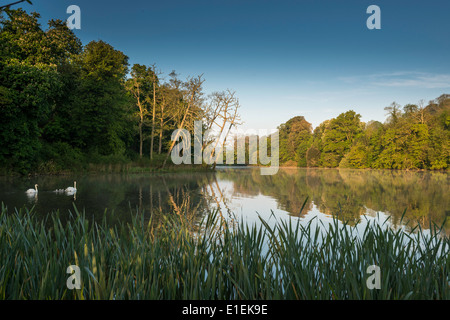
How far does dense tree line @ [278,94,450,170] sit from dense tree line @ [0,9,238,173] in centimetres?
2716

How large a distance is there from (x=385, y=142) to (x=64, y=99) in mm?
40819

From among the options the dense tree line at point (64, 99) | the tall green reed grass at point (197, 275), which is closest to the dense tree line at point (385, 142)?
the dense tree line at point (64, 99)

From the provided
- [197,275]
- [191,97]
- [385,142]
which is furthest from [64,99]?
[385,142]

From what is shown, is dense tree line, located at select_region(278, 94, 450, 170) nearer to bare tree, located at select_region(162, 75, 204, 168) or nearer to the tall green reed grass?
bare tree, located at select_region(162, 75, 204, 168)

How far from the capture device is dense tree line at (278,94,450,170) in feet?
125

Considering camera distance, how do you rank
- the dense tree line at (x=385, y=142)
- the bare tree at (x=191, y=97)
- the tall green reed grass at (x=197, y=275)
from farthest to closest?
the dense tree line at (x=385, y=142)
the bare tree at (x=191, y=97)
the tall green reed grass at (x=197, y=275)

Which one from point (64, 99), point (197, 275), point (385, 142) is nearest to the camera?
point (197, 275)

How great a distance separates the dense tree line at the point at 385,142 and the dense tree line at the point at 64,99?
2716 cm

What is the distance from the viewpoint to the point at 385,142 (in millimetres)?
42438

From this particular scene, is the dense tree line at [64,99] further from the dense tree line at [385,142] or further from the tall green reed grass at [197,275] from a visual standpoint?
the dense tree line at [385,142]

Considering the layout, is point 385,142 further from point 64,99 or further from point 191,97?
point 64,99

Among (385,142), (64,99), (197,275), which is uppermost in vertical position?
(64,99)

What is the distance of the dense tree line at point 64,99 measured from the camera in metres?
16.3
